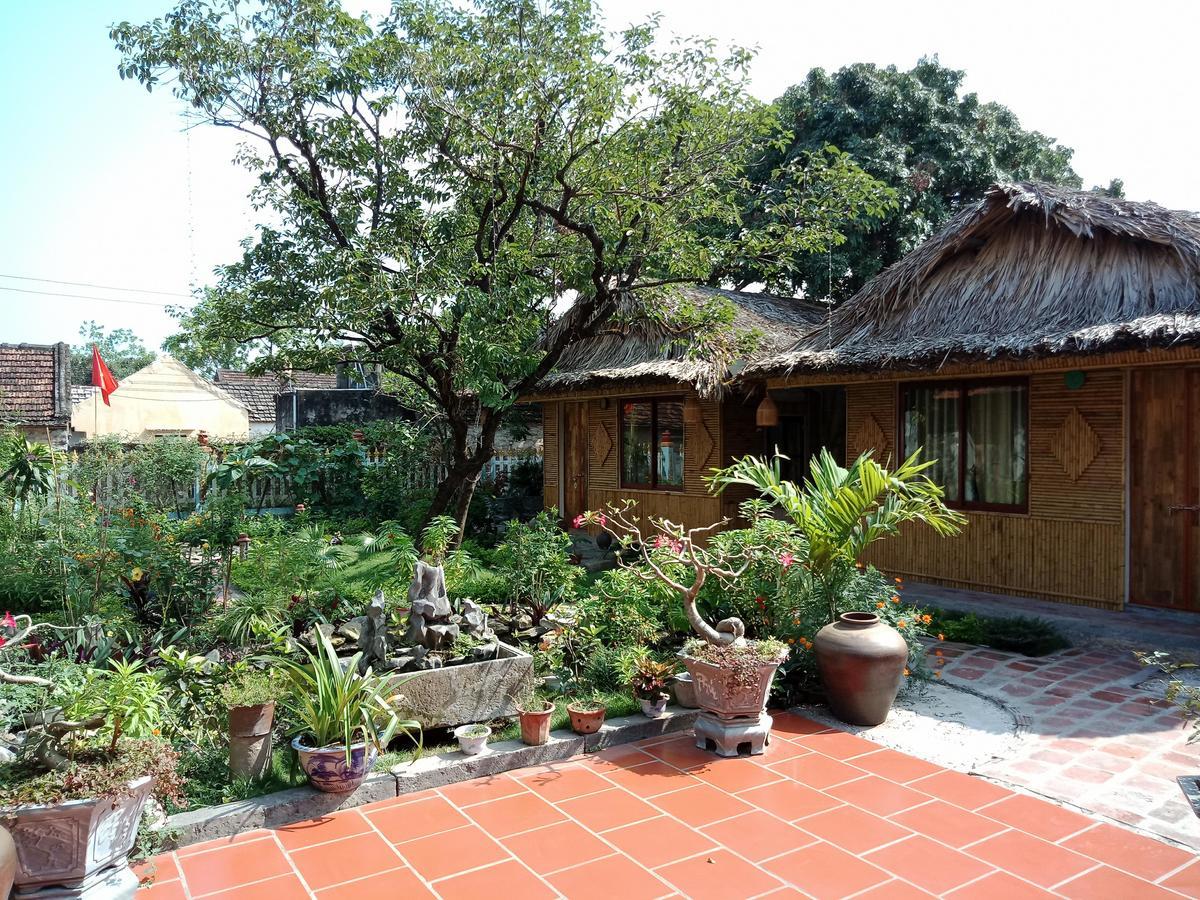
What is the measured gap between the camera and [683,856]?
3.48 metres

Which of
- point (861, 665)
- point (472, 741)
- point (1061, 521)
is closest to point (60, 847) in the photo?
point (472, 741)

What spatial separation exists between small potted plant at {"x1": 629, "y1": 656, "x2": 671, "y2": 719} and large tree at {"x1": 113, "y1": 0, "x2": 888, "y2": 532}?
12.4ft

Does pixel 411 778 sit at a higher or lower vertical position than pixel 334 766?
lower

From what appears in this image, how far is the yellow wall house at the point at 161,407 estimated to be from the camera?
68.6 feet

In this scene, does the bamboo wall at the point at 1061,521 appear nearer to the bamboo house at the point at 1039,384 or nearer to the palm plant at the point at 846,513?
the bamboo house at the point at 1039,384

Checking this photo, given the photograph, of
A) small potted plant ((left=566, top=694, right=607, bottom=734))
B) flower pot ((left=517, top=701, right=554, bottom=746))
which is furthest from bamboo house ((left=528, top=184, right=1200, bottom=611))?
flower pot ((left=517, top=701, right=554, bottom=746))

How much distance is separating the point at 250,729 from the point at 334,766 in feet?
1.61

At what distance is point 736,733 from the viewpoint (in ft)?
15.0

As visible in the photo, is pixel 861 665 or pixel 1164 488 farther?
pixel 1164 488

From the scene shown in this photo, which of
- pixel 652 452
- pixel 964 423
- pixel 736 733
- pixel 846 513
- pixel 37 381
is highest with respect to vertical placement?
pixel 37 381

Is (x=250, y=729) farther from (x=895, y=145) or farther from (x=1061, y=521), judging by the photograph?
(x=895, y=145)

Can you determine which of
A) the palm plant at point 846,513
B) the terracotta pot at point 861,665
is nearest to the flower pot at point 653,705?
the terracotta pot at point 861,665

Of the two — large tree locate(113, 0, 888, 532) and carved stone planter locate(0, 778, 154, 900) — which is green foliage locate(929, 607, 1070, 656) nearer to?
large tree locate(113, 0, 888, 532)

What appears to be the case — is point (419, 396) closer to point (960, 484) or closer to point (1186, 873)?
point (960, 484)
